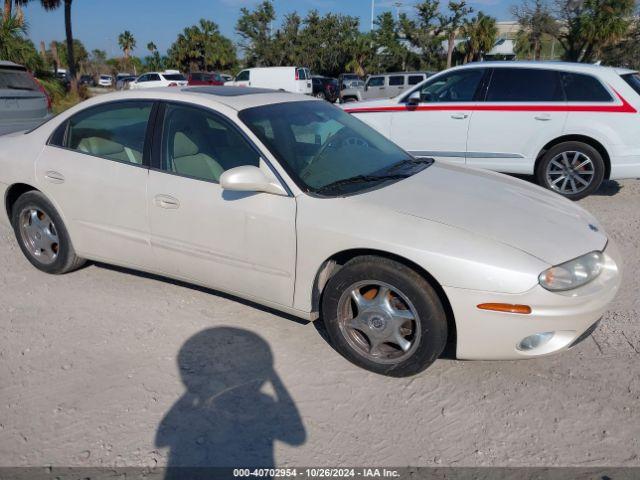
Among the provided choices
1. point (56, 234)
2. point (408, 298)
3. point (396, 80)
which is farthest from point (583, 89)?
point (396, 80)

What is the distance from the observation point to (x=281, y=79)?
91.1ft

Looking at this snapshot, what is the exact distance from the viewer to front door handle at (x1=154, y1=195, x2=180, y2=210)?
3361mm

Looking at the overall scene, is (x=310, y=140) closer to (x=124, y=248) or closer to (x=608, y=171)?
(x=124, y=248)

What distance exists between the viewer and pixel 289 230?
2998 millimetres

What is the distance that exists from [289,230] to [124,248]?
143cm

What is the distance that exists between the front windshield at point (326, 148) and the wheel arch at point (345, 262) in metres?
0.40

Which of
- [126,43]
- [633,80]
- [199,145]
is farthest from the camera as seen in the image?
[126,43]

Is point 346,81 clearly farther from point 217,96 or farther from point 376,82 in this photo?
→ point 217,96

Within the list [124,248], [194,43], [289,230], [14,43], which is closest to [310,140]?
[289,230]

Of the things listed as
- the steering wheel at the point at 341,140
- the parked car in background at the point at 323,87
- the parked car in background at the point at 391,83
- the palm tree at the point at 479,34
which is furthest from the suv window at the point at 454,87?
the palm tree at the point at 479,34

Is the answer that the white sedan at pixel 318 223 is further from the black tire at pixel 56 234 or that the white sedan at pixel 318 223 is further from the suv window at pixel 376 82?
the suv window at pixel 376 82

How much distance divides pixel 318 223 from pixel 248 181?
1.53 ft

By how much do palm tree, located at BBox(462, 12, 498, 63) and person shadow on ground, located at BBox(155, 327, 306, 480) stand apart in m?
44.4

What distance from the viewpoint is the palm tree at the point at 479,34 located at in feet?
137
